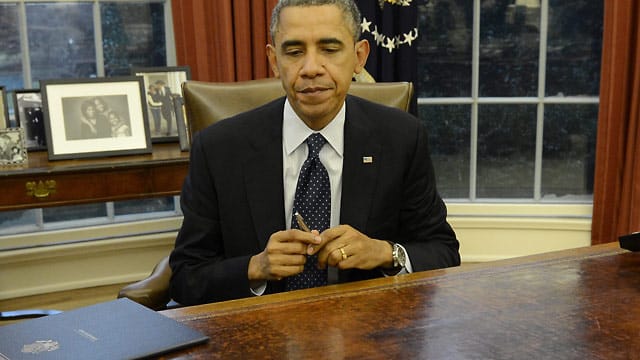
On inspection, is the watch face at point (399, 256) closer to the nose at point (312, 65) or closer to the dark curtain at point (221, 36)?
the nose at point (312, 65)

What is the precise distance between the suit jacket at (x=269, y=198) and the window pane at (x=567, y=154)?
2.16 metres

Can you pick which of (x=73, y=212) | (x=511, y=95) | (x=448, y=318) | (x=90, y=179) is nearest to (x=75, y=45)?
(x=73, y=212)

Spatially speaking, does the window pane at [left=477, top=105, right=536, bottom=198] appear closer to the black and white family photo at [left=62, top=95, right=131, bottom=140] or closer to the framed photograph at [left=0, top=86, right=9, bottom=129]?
the black and white family photo at [left=62, top=95, right=131, bottom=140]

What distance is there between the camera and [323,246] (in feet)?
4.95

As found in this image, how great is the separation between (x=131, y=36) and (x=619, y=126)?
91.6 inches

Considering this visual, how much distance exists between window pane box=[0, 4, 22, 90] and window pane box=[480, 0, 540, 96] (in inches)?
88.1

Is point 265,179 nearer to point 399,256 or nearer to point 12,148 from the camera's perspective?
point 399,256

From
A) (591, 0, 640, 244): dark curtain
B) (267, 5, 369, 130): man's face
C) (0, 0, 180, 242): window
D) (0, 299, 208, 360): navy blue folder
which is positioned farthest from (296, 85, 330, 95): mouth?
(591, 0, 640, 244): dark curtain

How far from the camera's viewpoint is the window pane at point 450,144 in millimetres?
3900

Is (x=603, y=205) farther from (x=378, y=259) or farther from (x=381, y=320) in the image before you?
(x=381, y=320)

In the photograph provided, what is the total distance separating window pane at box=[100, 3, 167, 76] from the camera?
3471mm

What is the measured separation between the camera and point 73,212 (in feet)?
11.7

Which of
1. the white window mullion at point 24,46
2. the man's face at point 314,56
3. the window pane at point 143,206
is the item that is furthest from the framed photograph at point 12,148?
the man's face at point 314,56

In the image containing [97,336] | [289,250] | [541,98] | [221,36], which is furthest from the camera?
[541,98]
